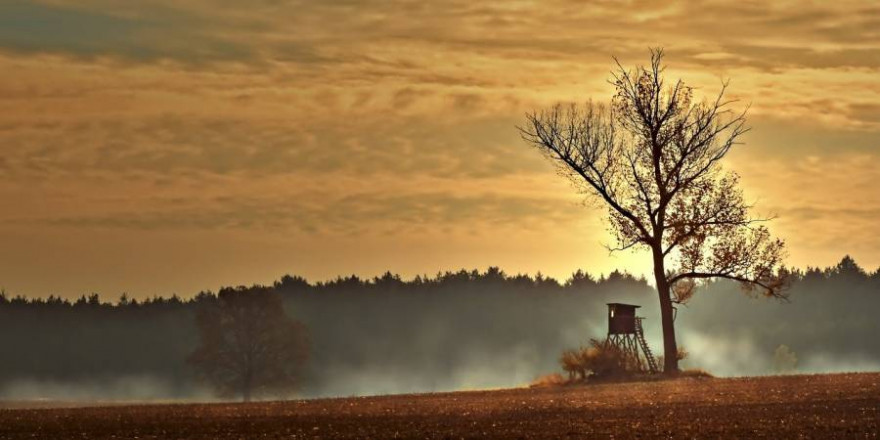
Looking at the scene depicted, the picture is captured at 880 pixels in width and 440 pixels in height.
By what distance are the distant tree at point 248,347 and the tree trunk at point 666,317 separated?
49.0 metres

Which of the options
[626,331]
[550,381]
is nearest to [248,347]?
[626,331]

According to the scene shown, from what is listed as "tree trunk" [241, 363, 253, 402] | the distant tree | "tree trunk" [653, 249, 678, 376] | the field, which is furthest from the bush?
"tree trunk" [241, 363, 253, 402]

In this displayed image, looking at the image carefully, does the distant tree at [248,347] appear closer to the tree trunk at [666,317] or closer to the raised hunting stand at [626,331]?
the raised hunting stand at [626,331]

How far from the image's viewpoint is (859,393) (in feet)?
156

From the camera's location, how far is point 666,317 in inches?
2694

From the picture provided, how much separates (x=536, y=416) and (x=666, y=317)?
1040 inches

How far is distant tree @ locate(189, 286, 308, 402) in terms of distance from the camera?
4355 inches

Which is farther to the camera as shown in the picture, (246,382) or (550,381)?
(246,382)

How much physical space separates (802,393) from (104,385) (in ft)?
449

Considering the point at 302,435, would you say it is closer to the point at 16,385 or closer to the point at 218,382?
the point at 218,382

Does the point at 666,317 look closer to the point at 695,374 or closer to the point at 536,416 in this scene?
the point at 695,374

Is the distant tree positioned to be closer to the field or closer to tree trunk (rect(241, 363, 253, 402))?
tree trunk (rect(241, 363, 253, 402))

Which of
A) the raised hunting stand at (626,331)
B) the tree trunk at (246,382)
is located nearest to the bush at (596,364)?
the raised hunting stand at (626,331)

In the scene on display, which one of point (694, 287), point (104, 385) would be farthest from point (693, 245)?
point (104, 385)
